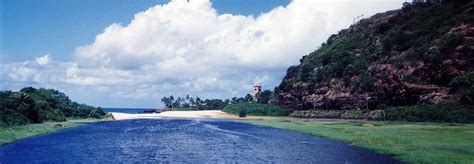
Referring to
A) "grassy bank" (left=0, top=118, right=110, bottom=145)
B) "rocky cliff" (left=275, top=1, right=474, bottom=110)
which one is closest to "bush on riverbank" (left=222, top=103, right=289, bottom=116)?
"rocky cliff" (left=275, top=1, right=474, bottom=110)

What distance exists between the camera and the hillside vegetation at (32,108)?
255ft

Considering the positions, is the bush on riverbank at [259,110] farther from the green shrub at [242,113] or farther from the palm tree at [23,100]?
the palm tree at [23,100]

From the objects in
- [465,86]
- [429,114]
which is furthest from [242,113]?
[465,86]

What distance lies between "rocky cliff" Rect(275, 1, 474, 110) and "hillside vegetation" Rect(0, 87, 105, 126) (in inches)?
2794

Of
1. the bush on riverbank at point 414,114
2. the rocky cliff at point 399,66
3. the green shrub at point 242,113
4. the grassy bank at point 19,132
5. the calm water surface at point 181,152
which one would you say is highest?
the rocky cliff at point 399,66

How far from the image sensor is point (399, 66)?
122m

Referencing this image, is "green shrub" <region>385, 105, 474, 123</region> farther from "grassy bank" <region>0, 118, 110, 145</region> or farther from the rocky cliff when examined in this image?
"grassy bank" <region>0, 118, 110, 145</region>

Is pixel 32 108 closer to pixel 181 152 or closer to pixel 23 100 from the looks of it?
pixel 23 100

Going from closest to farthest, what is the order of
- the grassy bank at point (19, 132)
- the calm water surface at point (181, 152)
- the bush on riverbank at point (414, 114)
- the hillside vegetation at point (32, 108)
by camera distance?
the calm water surface at point (181, 152) < the grassy bank at point (19, 132) < the hillside vegetation at point (32, 108) < the bush on riverbank at point (414, 114)

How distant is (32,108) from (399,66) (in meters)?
83.4

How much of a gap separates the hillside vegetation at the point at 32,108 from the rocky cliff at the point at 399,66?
71.0 m

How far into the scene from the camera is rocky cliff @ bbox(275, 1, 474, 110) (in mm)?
107938

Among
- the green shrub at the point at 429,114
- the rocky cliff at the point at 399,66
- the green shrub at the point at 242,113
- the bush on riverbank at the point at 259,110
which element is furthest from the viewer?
the green shrub at the point at 242,113

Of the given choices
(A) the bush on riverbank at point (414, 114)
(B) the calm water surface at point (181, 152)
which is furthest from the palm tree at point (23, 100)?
(A) the bush on riverbank at point (414, 114)
